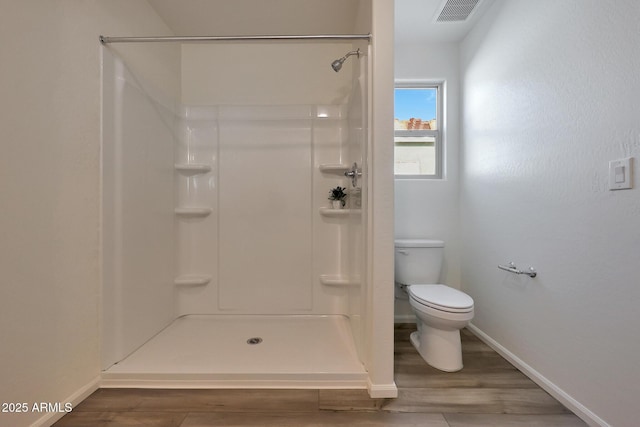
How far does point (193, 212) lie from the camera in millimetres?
2125

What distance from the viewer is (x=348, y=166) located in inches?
81.7

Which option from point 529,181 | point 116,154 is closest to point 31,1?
point 116,154

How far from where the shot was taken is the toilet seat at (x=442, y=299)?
1538 mm

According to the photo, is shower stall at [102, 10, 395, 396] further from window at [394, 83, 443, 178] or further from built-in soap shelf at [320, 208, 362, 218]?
window at [394, 83, 443, 178]

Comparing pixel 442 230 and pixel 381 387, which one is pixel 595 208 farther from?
pixel 381 387

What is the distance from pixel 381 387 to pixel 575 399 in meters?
0.88

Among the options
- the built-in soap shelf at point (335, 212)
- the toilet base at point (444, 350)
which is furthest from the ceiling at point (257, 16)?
the toilet base at point (444, 350)

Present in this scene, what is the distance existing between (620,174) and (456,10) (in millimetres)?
1520

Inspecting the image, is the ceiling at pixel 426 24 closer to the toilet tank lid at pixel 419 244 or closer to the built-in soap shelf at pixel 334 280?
the toilet tank lid at pixel 419 244

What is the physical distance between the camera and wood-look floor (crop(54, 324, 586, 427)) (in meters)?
1.18

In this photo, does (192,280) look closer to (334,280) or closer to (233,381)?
(233,381)

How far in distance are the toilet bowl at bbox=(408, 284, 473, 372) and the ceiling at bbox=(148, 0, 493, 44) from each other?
1916mm

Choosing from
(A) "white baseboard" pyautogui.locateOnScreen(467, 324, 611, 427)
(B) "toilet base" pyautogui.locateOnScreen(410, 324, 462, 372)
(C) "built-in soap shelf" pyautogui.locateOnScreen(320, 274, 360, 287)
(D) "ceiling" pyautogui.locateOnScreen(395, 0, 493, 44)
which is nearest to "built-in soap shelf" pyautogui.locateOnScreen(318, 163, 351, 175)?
(C) "built-in soap shelf" pyautogui.locateOnScreen(320, 274, 360, 287)

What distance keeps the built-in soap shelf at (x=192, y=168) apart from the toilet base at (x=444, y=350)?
1.98 meters
